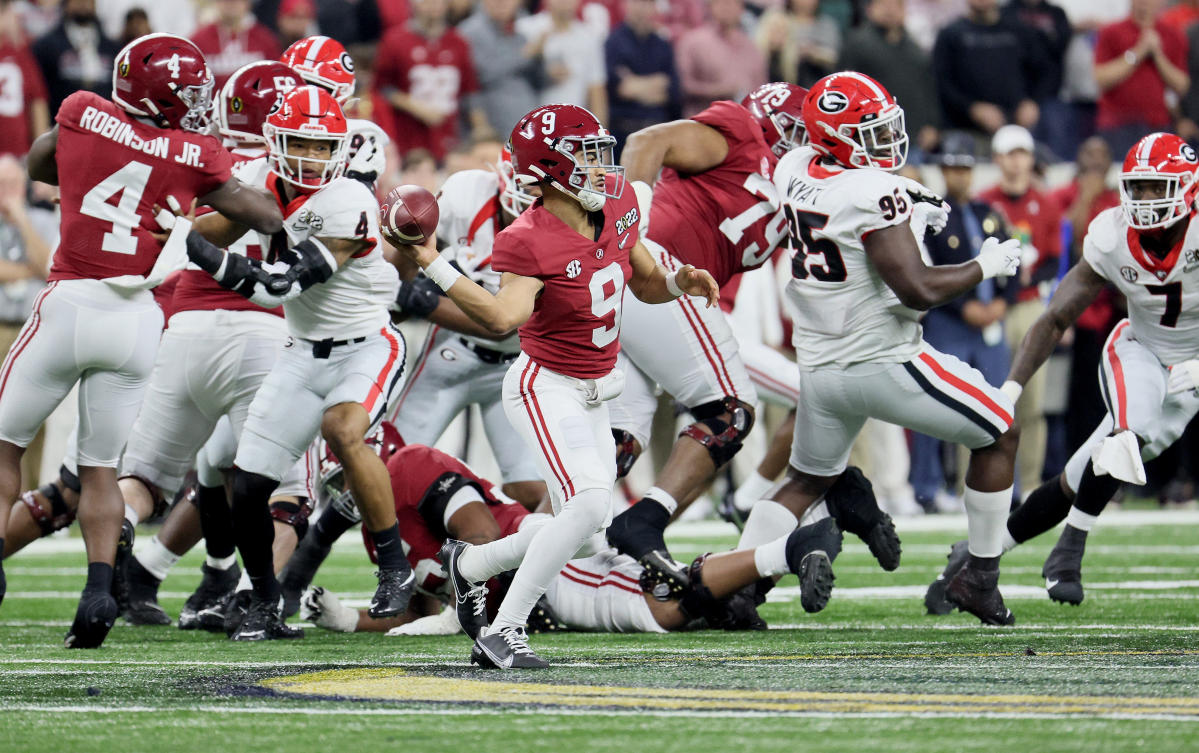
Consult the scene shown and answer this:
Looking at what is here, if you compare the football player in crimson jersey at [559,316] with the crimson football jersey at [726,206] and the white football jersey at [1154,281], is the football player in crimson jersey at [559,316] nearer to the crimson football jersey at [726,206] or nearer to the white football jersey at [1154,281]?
the crimson football jersey at [726,206]

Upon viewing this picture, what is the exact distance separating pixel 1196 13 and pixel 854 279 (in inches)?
386

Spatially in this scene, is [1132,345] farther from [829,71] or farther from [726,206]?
[829,71]

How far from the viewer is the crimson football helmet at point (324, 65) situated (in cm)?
686

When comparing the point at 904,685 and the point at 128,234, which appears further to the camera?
the point at 128,234

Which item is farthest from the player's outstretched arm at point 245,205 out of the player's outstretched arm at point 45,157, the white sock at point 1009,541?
the white sock at point 1009,541

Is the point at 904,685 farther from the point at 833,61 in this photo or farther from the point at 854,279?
the point at 833,61

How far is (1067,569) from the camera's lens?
→ 21.6 ft

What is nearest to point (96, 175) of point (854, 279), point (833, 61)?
point (854, 279)

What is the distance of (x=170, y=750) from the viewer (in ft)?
11.9

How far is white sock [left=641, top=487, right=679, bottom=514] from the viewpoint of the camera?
6.33 metres

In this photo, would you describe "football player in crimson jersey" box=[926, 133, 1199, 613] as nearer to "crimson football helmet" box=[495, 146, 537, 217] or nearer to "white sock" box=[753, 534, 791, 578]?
"white sock" box=[753, 534, 791, 578]

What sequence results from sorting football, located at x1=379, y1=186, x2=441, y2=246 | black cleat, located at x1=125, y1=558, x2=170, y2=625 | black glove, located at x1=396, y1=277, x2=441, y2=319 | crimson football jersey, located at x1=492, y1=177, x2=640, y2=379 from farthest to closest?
black cleat, located at x1=125, y1=558, x2=170, y2=625, black glove, located at x1=396, y1=277, x2=441, y2=319, crimson football jersey, located at x1=492, y1=177, x2=640, y2=379, football, located at x1=379, y1=186, x2=441, y2=246

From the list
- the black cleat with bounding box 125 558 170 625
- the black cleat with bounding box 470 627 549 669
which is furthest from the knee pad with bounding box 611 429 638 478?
the black cleat with bounding box 125 558 170 625

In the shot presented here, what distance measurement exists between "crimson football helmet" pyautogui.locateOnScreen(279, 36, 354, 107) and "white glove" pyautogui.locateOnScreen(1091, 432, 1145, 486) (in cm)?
324
